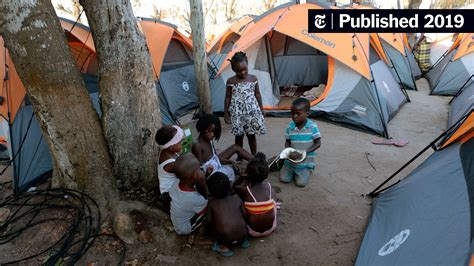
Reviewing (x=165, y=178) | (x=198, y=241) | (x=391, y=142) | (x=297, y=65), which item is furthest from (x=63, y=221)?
(x=297, y=65)

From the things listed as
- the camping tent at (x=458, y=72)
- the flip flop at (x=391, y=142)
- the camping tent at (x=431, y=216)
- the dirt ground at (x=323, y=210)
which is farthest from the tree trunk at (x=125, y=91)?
the camping tent at (x=458, y=72)

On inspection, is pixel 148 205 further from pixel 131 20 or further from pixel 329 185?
pixel 329 185

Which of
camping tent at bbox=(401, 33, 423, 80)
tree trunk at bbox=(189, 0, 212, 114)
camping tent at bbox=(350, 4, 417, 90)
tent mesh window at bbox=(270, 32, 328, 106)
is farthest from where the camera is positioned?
camping tent at bbox=(401, 33, 423, 80)

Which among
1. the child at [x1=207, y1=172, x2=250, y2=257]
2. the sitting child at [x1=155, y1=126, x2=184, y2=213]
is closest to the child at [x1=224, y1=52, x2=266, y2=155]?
the sitting child at [x1=155, y1=126, x2=184, y2=213]

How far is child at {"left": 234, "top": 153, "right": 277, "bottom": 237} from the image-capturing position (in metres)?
2.61

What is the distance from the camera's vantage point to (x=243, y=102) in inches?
153

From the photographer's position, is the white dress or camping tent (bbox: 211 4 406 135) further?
camping tent (bbox: 211 4 406 135)

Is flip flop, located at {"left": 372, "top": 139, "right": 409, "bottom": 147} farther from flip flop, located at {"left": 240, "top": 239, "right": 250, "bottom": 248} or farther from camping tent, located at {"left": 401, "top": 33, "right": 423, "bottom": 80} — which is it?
camping tent, located at {"left": 401, "top": 33, "right": 423, "bottom": 80}

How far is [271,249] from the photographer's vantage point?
271 centimetres

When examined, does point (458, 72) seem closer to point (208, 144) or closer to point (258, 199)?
point (208, 144)

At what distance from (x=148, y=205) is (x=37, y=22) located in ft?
5.54

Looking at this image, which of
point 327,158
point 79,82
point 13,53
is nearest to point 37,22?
point 13,53

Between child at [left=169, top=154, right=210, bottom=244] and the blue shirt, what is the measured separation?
1.40 meters

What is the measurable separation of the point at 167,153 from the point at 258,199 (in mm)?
843
